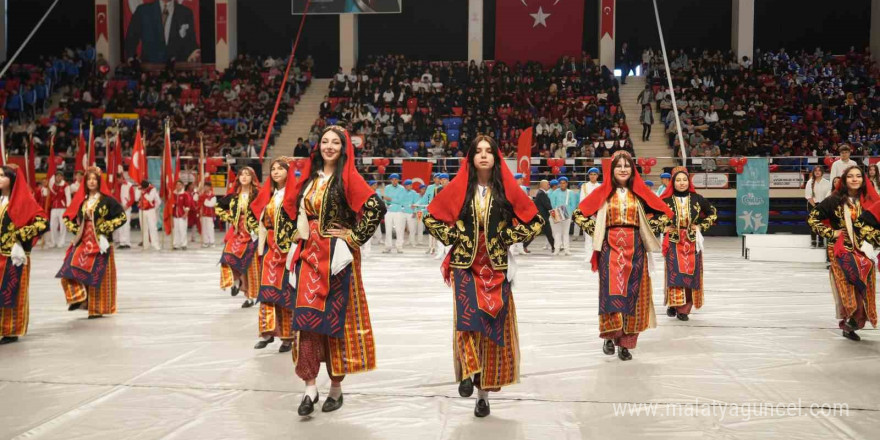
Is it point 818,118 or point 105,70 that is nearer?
point 818,118

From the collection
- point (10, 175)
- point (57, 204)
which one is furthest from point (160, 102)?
point (10, 175)

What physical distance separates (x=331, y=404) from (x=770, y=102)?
2454 cm

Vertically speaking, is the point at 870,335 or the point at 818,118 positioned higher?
the point at 818,118

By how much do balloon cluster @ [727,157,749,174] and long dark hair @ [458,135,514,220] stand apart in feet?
56.1

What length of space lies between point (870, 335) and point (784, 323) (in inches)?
34.2

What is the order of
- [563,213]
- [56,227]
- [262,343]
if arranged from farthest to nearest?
[56,227] → [563,213] → [262,343]

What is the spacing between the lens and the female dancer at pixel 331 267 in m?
4.84

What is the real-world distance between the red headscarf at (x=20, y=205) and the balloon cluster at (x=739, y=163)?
59.0 feet

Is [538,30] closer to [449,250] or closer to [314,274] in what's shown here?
[449,250]

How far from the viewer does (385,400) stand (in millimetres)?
5250

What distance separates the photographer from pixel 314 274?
4.87m

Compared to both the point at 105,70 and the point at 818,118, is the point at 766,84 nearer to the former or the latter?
the point at 818,118

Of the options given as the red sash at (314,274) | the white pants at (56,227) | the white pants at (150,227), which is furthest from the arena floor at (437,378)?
the white pants at (56,227)

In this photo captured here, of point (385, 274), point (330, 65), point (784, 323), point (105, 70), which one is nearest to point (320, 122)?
point (330, 65)
